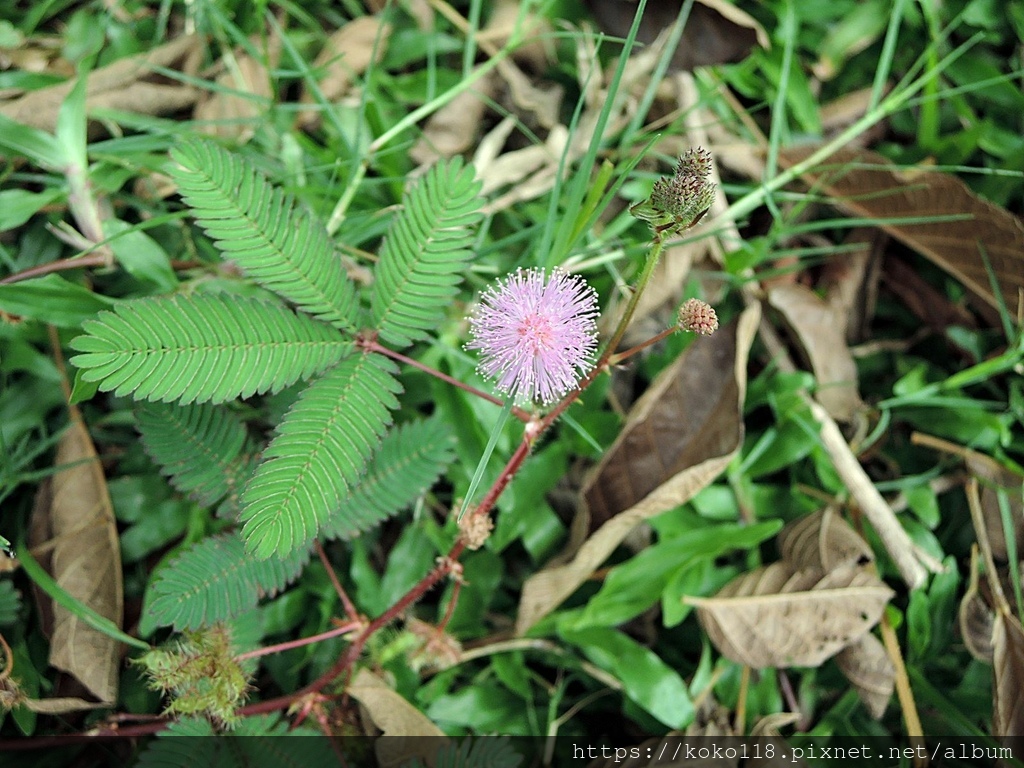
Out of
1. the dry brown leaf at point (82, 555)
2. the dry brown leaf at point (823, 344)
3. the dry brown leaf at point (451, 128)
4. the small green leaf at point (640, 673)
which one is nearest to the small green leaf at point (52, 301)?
the dry brown leaf at point (82, 555)

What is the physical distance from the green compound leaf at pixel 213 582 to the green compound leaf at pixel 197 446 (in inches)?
4.1

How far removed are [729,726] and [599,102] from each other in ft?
5.04

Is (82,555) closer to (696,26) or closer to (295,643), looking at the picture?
(295,643)

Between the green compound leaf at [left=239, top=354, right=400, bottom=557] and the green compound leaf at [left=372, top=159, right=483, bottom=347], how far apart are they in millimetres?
119

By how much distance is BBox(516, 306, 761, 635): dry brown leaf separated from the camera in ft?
5.50

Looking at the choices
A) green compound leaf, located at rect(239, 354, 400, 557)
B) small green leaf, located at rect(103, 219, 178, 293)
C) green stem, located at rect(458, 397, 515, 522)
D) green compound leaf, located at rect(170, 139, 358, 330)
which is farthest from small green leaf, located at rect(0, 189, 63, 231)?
green stem, located at rect(458, 397, 515, 522)

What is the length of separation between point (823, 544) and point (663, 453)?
42cm

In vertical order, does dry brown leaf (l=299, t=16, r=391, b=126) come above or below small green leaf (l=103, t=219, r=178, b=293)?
above

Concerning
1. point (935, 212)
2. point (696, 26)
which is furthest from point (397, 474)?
point (935, 212)

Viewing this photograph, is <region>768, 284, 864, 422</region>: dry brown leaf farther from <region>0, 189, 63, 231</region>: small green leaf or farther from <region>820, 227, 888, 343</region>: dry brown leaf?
<region>0, 189, 63, 231</region>: small green leaf

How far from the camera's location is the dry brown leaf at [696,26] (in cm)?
191

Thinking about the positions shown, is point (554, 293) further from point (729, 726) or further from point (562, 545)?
point (729, 726)

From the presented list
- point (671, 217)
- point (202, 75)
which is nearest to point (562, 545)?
point (671, 217)

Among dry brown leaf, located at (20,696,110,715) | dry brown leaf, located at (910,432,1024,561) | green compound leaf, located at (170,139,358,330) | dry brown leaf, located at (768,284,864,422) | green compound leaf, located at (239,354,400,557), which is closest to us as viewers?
green compound leaf, located at (239,354,400,557)
